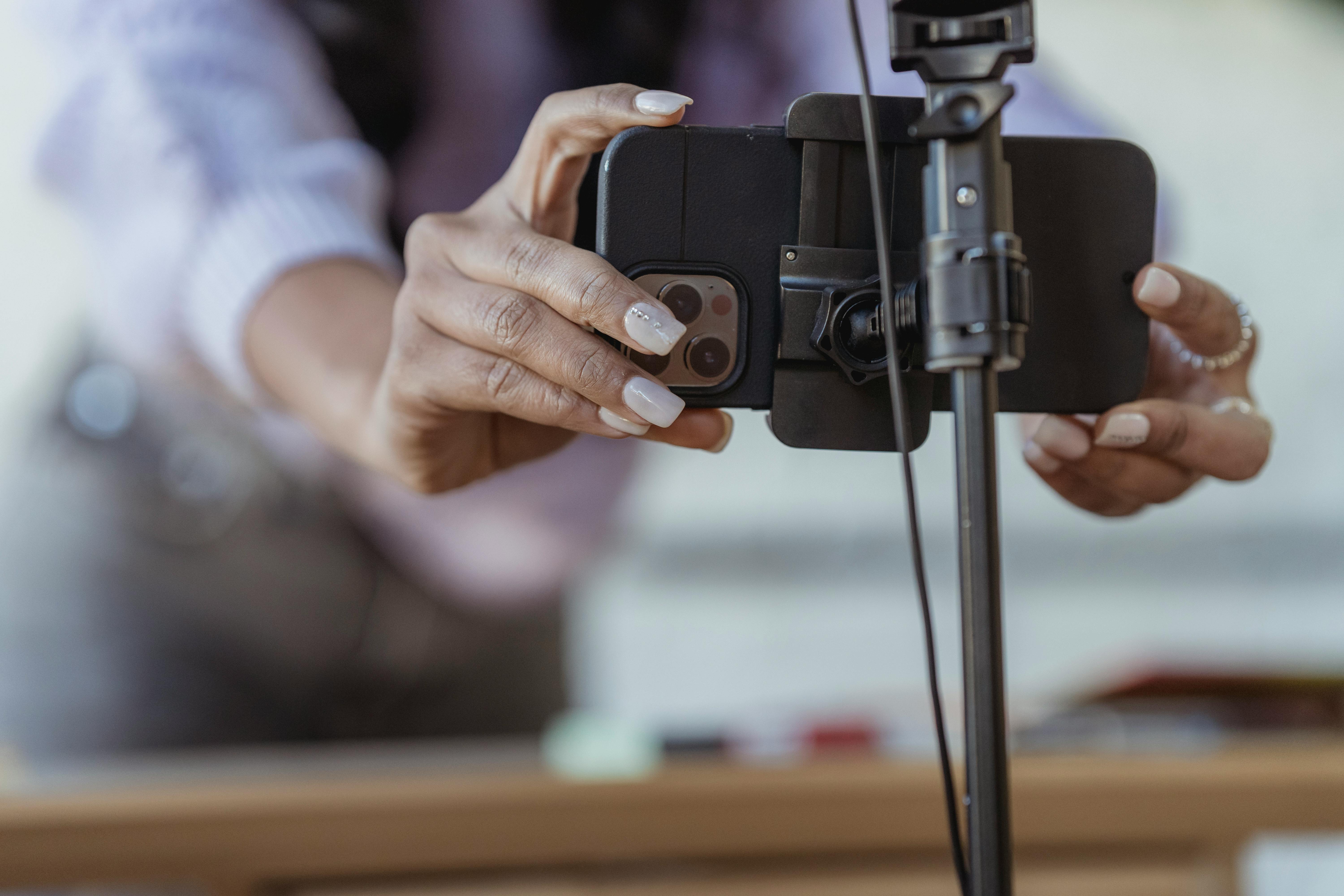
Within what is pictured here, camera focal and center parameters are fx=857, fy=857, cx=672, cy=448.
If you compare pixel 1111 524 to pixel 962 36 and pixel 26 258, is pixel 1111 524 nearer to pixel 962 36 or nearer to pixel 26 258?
pixel 962 36

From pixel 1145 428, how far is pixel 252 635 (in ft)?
3.38

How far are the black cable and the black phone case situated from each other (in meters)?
0.05

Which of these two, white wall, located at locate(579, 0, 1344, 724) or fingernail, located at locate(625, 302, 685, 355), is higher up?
fingernail, located at locate(625, 302, 685, 355)

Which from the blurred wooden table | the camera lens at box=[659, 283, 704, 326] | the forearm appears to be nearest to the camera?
the camera lens at box=[659, 283, 704, 326]

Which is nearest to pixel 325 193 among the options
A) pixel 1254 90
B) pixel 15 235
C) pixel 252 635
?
pixel 15 235

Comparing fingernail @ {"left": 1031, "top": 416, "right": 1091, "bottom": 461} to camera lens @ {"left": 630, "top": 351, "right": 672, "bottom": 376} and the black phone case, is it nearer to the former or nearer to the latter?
the black phone case

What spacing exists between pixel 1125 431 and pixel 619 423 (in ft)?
0.85

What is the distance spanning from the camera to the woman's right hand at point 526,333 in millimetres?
354

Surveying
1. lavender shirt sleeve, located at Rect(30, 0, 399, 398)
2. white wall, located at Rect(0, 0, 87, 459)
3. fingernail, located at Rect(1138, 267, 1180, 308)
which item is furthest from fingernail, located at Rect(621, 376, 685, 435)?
white wall, located at Rect(0, 0, 87, 459)

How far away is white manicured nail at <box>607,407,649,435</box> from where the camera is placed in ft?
1.21

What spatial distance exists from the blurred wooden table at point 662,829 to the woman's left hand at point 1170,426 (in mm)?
602

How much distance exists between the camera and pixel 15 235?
40.8 inches

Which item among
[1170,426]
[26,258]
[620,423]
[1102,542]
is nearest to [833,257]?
[620,423]

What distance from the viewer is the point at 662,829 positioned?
98 centimetres
